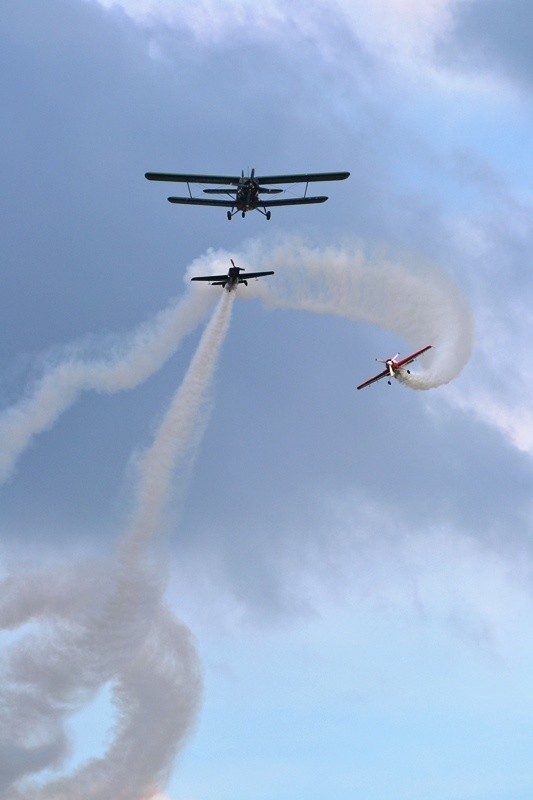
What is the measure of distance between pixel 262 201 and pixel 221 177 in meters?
4.51

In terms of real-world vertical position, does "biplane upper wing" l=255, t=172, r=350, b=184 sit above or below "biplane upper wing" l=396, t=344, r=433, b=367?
above

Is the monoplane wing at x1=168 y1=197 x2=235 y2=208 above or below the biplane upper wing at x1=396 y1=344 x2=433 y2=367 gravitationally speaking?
above

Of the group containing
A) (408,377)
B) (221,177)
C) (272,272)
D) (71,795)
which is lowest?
(71,795)

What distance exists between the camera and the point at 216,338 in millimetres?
94000

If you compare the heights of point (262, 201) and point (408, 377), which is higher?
point (262, 201)

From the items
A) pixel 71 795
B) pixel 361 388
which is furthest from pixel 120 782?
pixel 361 388

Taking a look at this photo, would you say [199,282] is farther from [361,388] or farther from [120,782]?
[120,782]

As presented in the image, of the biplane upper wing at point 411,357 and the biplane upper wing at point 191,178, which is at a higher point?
the biplane upper wing at point 191,178

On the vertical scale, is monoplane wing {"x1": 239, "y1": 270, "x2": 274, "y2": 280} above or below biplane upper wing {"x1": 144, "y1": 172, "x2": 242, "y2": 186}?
below

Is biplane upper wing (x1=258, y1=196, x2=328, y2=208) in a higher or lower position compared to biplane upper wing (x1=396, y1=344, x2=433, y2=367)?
higher

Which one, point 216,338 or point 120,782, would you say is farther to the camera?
point 120,782

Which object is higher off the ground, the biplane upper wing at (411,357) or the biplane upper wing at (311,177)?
the biplane upper wing at (311,177)

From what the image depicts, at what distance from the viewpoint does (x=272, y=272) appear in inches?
3844

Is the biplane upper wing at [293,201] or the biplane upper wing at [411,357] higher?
the biplane upper wing at [293,201]
